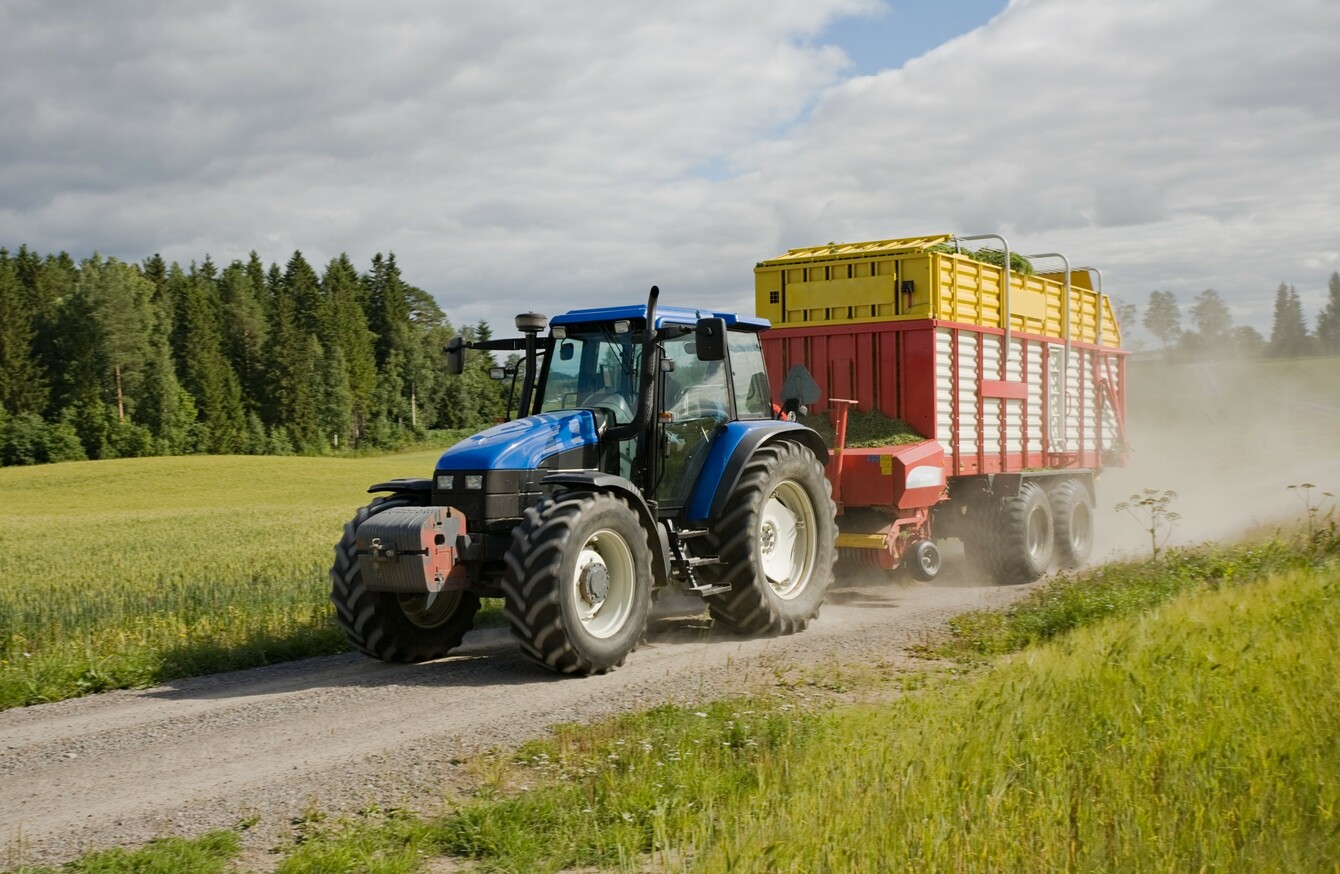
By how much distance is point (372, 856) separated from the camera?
4543 mm

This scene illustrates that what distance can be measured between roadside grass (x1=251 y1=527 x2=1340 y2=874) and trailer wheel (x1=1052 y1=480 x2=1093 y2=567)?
20.9 ft

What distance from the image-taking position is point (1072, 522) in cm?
1430

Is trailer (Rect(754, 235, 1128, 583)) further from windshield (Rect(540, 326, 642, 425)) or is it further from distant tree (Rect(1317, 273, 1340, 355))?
distant tree (Rect(1317, 273, 1340, 355))

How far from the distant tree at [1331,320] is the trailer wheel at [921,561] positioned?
13387 cm

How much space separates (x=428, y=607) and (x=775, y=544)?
3062 mm

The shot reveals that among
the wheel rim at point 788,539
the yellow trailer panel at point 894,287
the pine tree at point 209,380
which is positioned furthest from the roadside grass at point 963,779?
the pine tree at point 209,380

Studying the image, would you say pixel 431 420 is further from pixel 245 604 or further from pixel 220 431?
pixel 245 604

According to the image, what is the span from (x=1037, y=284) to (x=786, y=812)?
1093 centimetres

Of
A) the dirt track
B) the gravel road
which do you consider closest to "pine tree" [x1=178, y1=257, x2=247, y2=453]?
the dirt track

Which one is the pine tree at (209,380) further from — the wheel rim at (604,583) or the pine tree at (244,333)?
the wheel rim at (604,583)

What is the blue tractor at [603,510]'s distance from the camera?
789 centimetres

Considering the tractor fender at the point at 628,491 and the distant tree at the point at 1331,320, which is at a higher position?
the distant tree at the point at 1331,320

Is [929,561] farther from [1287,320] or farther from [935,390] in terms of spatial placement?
[1287,320]

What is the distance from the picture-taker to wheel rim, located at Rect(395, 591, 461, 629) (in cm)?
880
